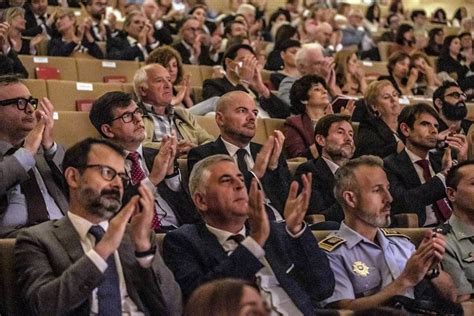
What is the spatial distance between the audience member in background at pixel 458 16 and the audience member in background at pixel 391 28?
76 centimetres

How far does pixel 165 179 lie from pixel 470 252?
1019mm

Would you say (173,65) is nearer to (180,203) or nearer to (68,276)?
(180,203)

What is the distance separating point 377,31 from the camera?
8523 millimetres

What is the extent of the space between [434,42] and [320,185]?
4.57 metres

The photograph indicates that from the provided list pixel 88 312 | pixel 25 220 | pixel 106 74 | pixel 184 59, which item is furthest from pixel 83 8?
pixel 88 312

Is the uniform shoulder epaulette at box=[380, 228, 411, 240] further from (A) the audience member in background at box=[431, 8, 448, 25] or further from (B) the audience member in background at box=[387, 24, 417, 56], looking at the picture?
(A) the audience member in background at box=[431, 8, 448, 25]

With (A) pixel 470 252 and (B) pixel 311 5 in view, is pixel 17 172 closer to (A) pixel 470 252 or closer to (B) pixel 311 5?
(A) pixel 470 252

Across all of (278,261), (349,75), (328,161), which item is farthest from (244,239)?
(349,75)

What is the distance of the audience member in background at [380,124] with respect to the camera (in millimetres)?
3852

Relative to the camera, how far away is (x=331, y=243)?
8.31ft

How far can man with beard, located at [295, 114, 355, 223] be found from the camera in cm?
321

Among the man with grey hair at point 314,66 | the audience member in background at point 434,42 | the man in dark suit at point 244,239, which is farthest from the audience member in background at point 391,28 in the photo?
the man in dark suit at point 244,239

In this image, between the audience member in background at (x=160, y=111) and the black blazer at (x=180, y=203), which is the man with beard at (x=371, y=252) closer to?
the black blazer at (x=180, y=203)

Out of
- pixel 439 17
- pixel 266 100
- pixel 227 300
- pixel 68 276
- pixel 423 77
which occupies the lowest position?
pixel 439 17
